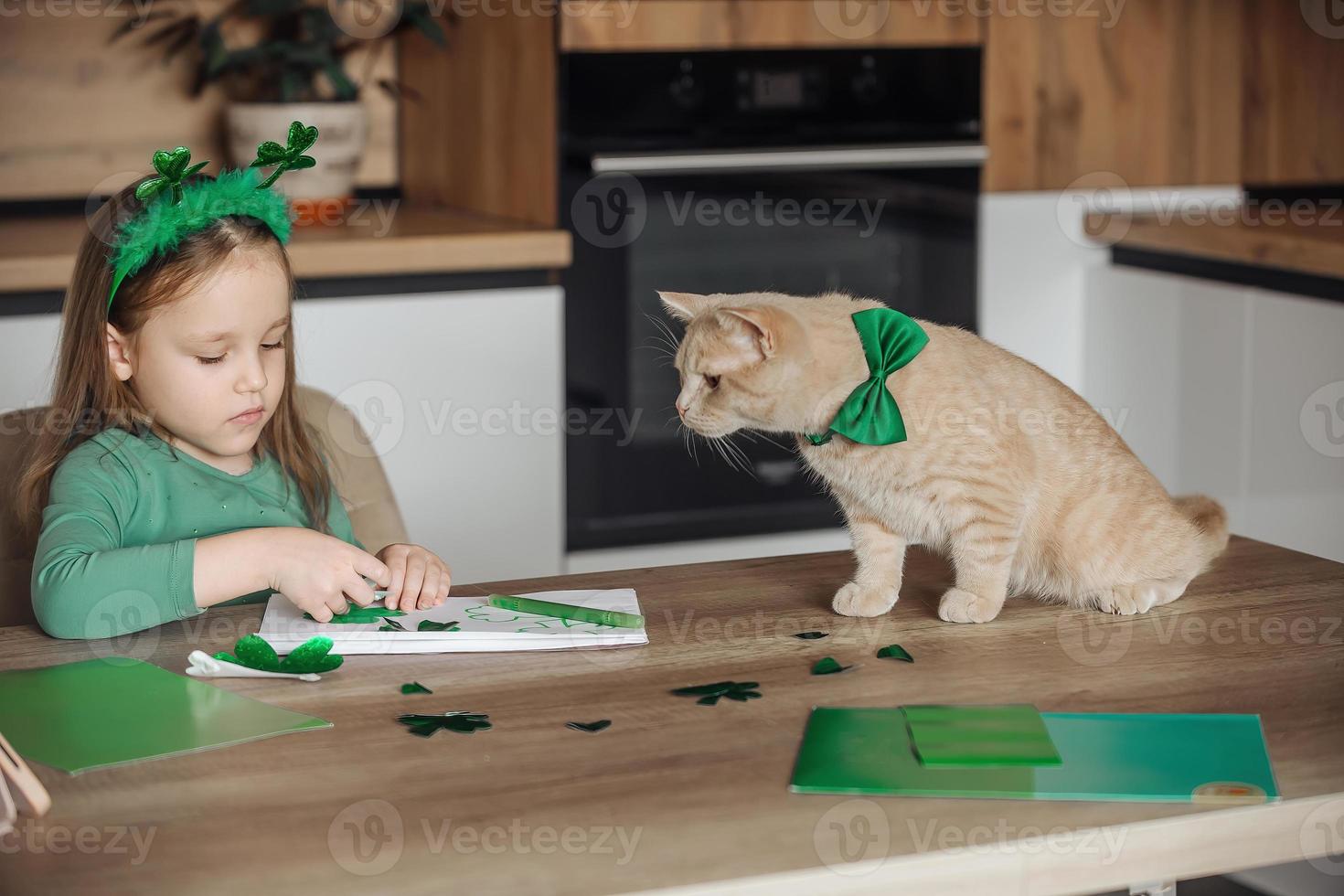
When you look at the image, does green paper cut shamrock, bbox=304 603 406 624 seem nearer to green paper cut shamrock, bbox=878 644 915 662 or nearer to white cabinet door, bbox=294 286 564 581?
green paper cut shamrock, bbox=878 644 915 662

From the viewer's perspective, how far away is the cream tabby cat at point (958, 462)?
1.22 metres

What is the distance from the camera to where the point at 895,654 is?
116cm

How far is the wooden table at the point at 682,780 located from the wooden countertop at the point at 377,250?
1.13 m

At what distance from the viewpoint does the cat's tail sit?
4.48 ft

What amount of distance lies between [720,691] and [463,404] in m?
1.49

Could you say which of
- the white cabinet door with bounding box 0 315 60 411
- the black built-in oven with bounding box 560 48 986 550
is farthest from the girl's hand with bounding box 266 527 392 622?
the black built-in oven with bounding box 560 48 986 550

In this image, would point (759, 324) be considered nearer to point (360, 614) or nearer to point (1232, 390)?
point (360, 614)

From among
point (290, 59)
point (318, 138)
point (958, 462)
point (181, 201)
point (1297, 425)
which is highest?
point (290, 59)

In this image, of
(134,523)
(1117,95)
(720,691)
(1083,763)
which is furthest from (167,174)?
(1117,95)

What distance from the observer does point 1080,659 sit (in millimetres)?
1154

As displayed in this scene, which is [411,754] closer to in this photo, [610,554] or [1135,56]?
[610,554]

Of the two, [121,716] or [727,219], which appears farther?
[727,219]

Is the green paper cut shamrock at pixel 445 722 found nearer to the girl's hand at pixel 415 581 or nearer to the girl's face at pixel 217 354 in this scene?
the girl's hand at pixel 415 581

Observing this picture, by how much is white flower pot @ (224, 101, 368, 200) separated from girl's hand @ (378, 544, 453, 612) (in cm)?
145
